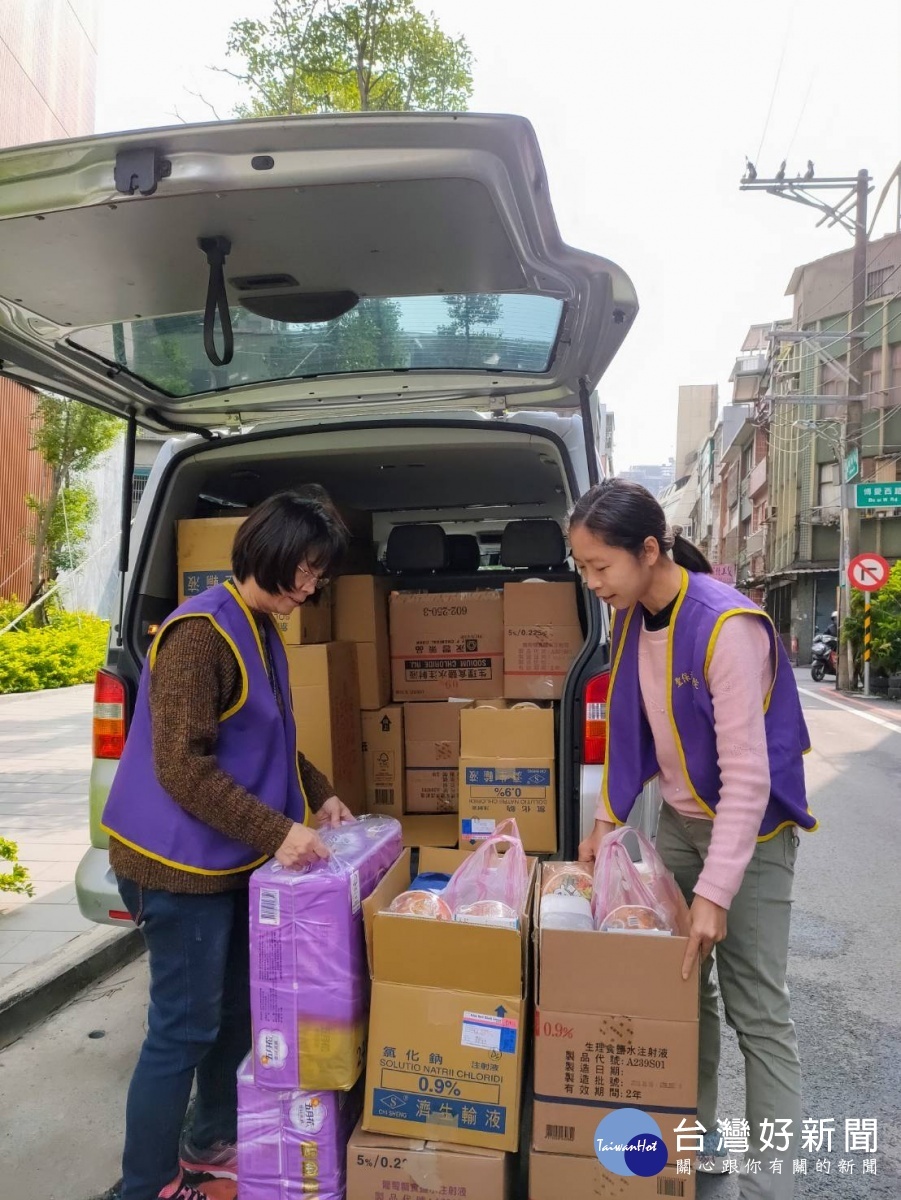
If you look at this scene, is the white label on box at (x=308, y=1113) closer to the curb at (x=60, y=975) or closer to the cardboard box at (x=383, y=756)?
the curb at (x=60, y=975)

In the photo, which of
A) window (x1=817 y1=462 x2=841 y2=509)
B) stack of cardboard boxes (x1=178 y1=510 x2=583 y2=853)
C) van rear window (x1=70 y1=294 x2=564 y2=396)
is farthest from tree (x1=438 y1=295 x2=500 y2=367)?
window (x1=817 y1=462 x2=841 y2=509)

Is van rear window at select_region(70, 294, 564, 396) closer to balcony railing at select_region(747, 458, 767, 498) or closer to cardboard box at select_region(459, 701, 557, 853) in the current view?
cardboard box at select_region(459, 701, 557, 853)

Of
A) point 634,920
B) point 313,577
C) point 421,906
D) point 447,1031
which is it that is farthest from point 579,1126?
point 313,577

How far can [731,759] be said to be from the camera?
1842 millimetres

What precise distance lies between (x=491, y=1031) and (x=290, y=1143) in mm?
546

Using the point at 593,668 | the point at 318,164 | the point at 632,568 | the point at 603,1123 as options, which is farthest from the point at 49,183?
the point at 603,1123

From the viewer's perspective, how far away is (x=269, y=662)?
2.08 m

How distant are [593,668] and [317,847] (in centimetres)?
124

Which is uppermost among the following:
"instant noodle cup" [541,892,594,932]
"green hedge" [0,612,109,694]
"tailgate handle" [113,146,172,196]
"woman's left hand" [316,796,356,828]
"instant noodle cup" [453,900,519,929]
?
"tailgate handle" [113,146,172,196]

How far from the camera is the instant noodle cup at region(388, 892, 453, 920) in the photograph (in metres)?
2.00

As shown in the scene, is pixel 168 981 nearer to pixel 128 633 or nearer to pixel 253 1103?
pixel 253 1103

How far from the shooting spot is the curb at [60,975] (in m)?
3.08

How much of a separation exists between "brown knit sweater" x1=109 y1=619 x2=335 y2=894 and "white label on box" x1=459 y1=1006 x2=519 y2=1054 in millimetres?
565

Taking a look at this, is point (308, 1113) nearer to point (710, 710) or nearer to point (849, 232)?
point (710, 710)
